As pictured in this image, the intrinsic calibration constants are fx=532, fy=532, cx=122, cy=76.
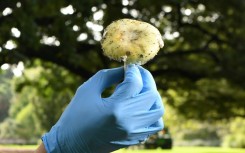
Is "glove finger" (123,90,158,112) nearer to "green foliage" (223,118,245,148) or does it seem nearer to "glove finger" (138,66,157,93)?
"glove finger" (138,66,157,93)

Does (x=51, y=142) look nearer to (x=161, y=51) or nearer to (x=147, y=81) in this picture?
(x=147, y=81)

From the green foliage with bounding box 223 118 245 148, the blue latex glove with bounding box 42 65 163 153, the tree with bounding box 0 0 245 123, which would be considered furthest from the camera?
the green foliage with bounding box 223 118 245 148

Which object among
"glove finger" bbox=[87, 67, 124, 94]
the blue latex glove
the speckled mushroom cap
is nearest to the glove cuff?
the blue latex glove

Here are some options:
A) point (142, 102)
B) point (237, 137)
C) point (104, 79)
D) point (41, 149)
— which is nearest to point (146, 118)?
point (142, 102)

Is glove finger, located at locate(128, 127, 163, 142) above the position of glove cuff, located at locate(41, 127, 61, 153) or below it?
above

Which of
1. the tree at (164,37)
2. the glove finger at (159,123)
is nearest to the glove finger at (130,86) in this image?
the glove finger at (159,123)

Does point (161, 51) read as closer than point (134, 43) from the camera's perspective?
No

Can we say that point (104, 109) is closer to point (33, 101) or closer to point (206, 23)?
point (206, 23)

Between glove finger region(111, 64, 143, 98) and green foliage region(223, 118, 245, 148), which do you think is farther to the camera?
green foliage region(223, 118, 245, 148)
